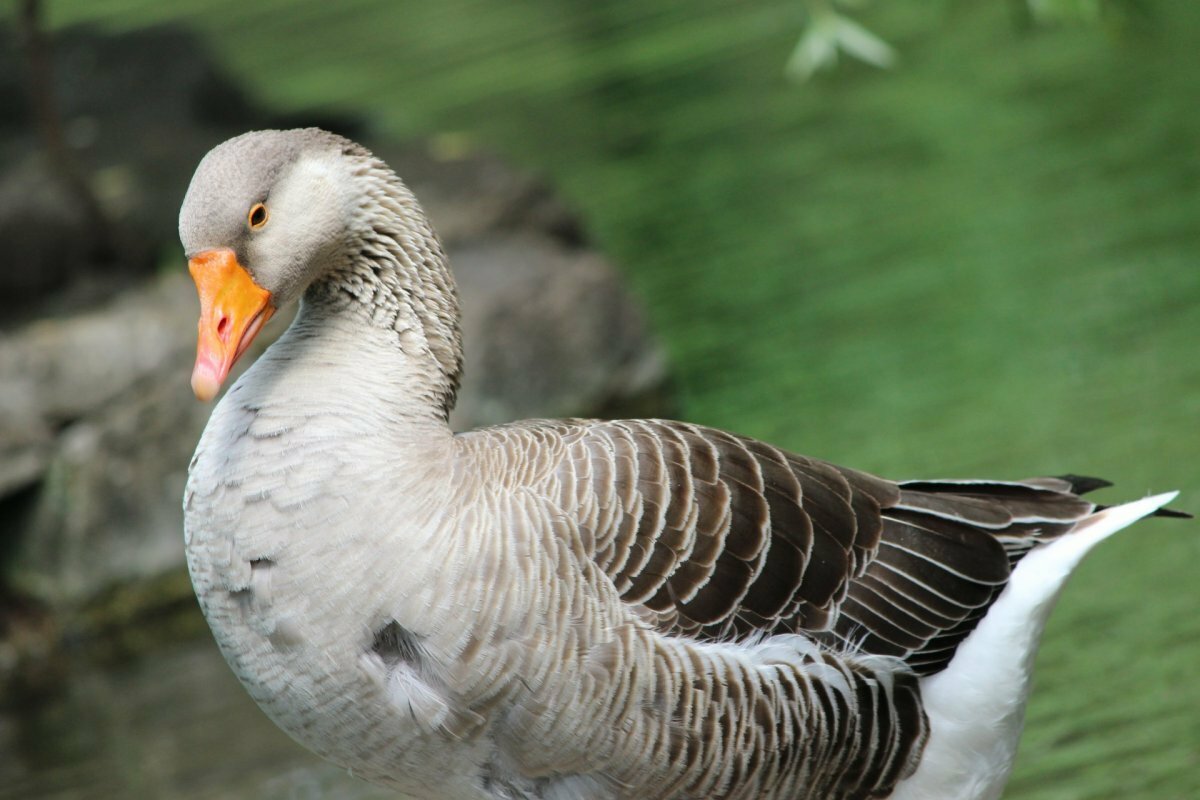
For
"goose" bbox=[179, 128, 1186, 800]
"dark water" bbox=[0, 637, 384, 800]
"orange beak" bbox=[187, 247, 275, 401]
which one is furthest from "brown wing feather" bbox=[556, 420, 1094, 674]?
"dark water" bbox=[0, 637, 384, 800]

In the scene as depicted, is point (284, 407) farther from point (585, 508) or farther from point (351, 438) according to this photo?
point (585, 508)

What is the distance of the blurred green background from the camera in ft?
20.8

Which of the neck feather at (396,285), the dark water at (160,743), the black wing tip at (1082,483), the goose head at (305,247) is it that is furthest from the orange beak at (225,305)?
the dark water at (160,743)

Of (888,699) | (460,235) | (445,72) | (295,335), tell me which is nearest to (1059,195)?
(460,235)

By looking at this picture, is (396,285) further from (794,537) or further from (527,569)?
(794,537)

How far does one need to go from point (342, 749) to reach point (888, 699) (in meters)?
1.60

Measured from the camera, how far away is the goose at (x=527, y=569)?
3998 millimetres

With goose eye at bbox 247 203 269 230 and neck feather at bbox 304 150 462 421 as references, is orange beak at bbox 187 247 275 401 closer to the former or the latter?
goose eye at bbox 247 203 269 230

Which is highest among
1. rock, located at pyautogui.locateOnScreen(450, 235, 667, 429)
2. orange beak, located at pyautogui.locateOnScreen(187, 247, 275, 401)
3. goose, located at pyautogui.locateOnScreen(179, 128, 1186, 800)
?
orange beak, located at pyautogui.locateOnScreen(187, 247, 275, 401)

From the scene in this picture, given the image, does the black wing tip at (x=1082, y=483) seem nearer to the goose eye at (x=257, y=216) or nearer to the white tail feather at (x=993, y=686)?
the white tail feather at (x=993, y=686)

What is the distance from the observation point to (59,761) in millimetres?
7348

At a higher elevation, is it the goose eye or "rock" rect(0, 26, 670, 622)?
the goose eye

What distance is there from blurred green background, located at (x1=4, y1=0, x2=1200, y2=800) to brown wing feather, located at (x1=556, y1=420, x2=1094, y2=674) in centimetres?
104

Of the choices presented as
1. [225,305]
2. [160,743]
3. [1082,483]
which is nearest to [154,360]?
[160,743]
